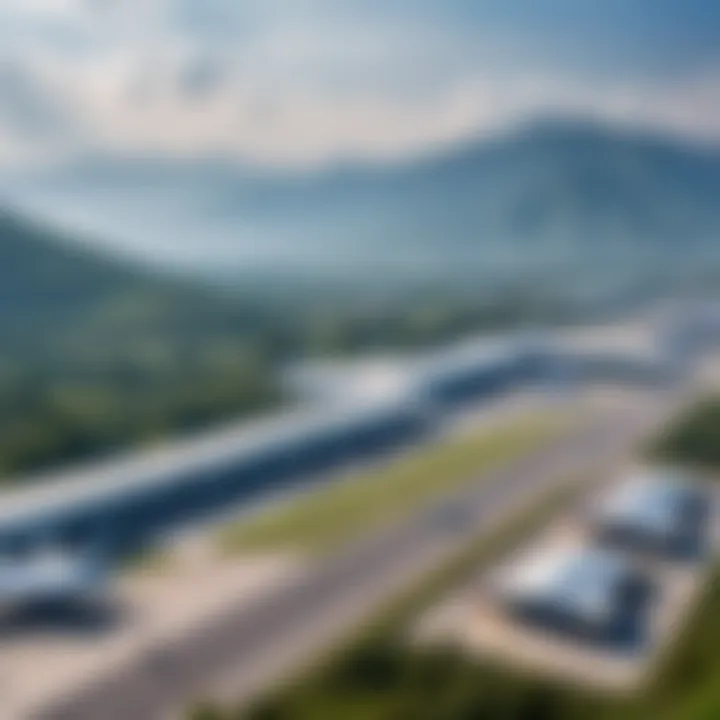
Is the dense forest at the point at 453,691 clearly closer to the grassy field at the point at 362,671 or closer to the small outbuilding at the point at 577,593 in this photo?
the grassy field at the point at 362,671

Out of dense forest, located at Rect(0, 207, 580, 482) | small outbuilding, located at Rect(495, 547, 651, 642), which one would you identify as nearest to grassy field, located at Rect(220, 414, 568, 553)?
small outbuilding, located at Rect(495, 547, 651, 642)

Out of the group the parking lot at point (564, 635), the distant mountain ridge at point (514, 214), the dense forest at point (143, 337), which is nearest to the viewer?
the parking lot at point (564, 635)

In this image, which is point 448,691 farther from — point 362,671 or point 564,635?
point 564,635

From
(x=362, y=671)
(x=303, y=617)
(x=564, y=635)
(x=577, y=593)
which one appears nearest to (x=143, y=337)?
(x=303, y=617)

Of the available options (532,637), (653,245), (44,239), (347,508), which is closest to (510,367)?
(347,508)

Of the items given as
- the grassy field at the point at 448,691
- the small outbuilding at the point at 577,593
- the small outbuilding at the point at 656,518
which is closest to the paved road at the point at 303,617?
the grassy field at the point at 448,691

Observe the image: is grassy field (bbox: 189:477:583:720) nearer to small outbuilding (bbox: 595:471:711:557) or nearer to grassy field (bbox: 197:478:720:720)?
grassy field (bbox: 197:478:720:720)
